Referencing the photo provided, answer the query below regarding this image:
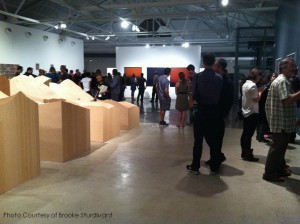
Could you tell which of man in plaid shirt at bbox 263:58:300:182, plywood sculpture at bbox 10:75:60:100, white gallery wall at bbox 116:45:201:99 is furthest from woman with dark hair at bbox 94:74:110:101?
white gallery wall at bbox 116:45:201:99

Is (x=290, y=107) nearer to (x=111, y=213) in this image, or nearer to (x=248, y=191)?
(x=248, y=191)

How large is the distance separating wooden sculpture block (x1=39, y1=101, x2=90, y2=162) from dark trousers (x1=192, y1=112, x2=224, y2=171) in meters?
1.91

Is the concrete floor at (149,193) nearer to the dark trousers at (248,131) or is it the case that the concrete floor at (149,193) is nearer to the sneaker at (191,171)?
the sneaker at (191,171)

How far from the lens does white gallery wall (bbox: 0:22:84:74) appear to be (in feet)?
39.7

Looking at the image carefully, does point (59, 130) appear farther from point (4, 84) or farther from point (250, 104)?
point (250, 104)

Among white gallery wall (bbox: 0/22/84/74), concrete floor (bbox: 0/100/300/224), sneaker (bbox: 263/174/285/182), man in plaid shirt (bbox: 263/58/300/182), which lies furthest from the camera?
white gallery wall (bbox: 0/22/84/74)

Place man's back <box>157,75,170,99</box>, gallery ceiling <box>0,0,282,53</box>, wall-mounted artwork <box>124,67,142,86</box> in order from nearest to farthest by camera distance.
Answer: man's back <box>157,75,170,99</box>, gallery ceiling <box>0,0,282,53</box>, wall-mounted artwork <box>124,67,142,86</box>

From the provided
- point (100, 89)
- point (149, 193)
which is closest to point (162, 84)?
point (100, 89)

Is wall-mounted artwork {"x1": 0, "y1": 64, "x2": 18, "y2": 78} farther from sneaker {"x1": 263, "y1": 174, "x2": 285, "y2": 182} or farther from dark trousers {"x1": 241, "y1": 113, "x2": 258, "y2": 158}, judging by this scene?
sneaker {"x1": 263, "y1": 174, "x2": 285, "y2": 182}

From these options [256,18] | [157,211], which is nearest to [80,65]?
[256,18]

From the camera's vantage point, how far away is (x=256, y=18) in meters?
12.6

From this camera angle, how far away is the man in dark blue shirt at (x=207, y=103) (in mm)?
3846

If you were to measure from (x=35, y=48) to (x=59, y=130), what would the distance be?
1062 cm

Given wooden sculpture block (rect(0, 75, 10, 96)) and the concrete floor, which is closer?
the concrete floor
